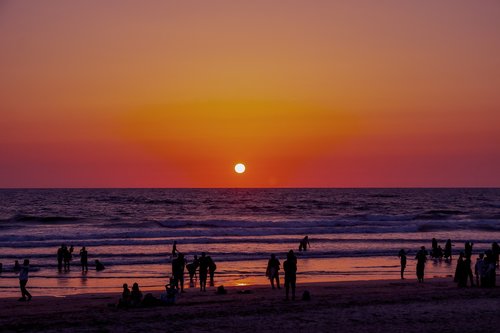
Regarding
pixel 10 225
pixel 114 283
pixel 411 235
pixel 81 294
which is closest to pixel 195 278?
pixel 114 283

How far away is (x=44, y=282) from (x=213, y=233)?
31.5 metres

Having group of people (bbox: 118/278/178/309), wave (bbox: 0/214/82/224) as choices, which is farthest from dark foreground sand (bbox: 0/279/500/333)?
wave (bbox: 0/214/82/224)

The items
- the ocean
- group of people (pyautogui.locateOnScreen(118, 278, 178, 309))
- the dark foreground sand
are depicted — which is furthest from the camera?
the ocean

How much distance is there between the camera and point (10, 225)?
7475cm

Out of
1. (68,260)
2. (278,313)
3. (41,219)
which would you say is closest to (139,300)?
(278,313)

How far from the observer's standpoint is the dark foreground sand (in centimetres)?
1645

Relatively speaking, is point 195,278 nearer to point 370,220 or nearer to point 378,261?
point 378,261

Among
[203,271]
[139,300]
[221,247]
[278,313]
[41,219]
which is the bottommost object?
[278,313]

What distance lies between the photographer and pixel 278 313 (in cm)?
1831

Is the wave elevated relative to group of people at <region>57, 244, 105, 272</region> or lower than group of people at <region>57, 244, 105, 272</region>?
elevated

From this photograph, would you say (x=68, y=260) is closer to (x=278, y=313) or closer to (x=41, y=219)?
(x=278, y=313)

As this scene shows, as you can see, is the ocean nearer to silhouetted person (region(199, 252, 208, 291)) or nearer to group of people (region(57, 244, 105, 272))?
group of people (region(57, 244, 105, 272))

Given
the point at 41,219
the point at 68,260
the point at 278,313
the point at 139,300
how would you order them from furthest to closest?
the point at 41,219 < the point at 68,260 < the point at 139,300 < the point at 278,313

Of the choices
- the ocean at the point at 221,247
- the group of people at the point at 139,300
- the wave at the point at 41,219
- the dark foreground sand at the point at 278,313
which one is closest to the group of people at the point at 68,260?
the ocean at the point at 221,247
